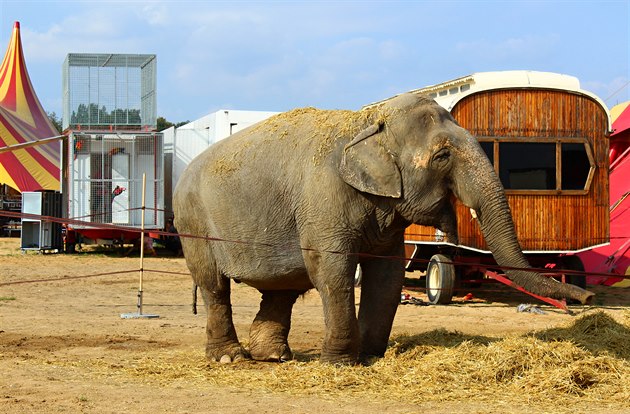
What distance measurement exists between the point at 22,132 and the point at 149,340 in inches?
1086

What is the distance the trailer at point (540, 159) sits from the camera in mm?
16031

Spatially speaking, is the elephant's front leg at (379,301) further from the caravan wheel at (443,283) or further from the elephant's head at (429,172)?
the caravan wheel at (443,283)

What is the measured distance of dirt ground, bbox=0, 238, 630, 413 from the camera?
24.2 feet

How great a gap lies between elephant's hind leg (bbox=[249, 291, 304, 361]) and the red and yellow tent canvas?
24.6m

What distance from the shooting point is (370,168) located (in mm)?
8484

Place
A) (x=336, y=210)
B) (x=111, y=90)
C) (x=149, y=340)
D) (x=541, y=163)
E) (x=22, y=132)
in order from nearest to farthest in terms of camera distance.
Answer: (x=336, y=210), (x=149, y=340), (x=541, y=163), (x=111, y=90), (x=22, y=132)

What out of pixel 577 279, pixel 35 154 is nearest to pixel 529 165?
pixel 577 279

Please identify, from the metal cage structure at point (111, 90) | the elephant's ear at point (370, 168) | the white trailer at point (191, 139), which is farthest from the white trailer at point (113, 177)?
the elephant's ear at point (370, 168)

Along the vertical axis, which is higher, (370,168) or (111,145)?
(111,145)

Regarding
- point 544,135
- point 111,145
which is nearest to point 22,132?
point 111,145

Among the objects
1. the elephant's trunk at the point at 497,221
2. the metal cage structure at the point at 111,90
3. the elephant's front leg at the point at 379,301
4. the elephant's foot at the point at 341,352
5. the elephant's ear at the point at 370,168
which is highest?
the metal cage structure at the point at 111,90

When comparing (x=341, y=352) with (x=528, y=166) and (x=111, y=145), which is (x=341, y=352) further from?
(x=111, y=145)

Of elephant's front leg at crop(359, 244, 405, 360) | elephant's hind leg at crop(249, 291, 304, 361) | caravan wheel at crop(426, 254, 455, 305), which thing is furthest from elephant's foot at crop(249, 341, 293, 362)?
caravan wheel at crop(426, 254, 455, 305)

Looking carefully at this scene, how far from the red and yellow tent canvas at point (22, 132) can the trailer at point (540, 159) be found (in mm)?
20906
